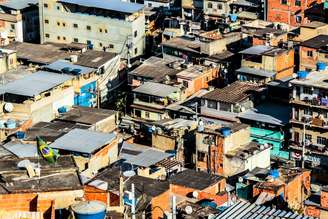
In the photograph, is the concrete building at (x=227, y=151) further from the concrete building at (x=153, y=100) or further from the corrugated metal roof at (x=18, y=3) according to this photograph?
the corrugated metal roof at (x=18, y=3)

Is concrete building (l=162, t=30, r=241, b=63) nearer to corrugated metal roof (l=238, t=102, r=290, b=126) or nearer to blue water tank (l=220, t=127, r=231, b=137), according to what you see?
corrugated metal roof (l=238, t=102, r=290, b=126)

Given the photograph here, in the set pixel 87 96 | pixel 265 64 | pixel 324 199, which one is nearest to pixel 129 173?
pixel 324 199

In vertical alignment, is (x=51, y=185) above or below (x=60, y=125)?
above

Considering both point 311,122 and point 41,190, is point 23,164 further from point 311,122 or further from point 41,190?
point 311,122

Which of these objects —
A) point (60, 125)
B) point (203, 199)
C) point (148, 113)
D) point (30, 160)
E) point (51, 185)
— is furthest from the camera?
point (148, 113)

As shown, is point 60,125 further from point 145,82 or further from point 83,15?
point 83,15

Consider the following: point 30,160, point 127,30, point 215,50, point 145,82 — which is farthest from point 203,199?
point 127,30

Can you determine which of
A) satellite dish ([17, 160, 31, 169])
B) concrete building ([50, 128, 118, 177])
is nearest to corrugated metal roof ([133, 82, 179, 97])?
concrete building ([50, 128, 118, 177])

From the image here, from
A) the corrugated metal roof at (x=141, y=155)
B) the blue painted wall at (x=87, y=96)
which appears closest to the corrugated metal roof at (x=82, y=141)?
the corrugated metal roof at (x=141, y=155)
